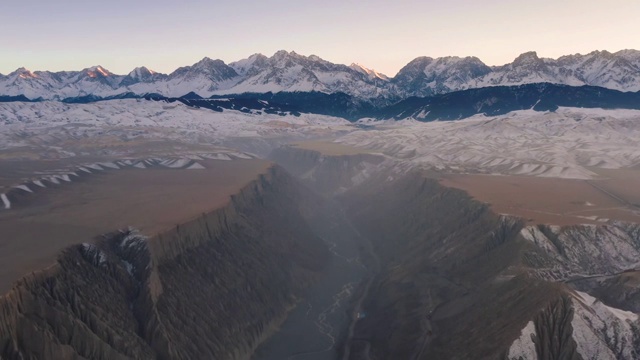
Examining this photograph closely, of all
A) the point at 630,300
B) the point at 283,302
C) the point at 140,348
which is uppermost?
the point at 630,300

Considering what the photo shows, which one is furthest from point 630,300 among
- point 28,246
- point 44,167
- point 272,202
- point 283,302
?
point 44,167

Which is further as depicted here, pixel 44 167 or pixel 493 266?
pixel 44 167

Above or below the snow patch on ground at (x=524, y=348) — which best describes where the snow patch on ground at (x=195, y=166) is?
below

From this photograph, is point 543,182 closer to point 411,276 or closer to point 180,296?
point 411,276

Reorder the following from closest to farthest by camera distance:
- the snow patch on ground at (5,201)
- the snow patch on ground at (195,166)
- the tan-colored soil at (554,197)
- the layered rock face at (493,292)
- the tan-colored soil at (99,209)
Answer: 1. the layered rock face at (493,292)
2. the tan-colored soil at (99,209)
3. the tan-colored soil at (554,197)
4. the snow patch on ground at (5,201)
5. the snow patch on ground at (195,166)

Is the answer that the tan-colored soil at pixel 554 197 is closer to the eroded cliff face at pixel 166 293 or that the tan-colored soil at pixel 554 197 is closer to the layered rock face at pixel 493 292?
the layered rock face at pixel 493 292

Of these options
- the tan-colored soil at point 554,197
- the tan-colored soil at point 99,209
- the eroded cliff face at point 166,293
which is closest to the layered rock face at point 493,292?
the tan-colored soil at point 554,197

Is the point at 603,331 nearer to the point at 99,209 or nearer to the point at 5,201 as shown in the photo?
the point at 99,209

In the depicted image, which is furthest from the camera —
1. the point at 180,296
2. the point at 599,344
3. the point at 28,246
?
the point at 180,296

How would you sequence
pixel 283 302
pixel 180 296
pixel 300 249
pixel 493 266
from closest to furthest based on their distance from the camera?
pixel 180 296 < pixel 493 266 < pixel 283 302 < pixel 300 249
